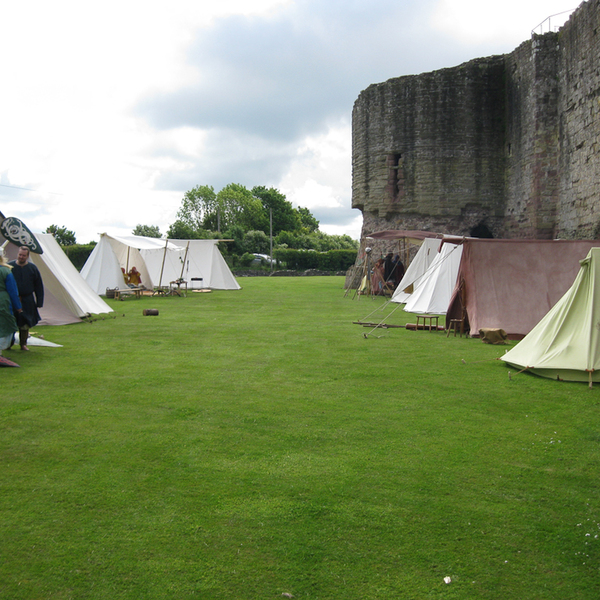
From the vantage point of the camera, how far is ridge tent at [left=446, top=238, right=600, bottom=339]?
30.4 ft

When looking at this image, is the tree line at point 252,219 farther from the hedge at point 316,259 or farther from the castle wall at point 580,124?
the castle wall at point 580,124

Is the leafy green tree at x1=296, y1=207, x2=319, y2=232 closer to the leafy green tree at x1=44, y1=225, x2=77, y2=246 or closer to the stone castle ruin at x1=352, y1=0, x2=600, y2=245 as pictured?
the leafy green tree at x1=44, y1=225, x2=77, y2=246

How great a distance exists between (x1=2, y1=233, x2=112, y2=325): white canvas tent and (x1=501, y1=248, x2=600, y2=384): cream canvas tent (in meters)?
8.54

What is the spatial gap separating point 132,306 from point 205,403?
1113cm

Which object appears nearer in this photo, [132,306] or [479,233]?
[132,306]

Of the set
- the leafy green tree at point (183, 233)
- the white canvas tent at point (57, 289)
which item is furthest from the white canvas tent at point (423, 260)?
the leafy green tree at point (183, 233)

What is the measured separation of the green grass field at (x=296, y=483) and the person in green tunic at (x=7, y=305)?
0.46m

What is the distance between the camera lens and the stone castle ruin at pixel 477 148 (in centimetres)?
1669

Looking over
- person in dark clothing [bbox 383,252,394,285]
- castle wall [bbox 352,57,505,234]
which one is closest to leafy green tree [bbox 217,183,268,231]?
castle wall [bbox 352,57,505,234]

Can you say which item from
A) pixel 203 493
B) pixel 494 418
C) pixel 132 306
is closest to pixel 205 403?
pixel 203 493

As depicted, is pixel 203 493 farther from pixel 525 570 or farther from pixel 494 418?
pixel 494 418

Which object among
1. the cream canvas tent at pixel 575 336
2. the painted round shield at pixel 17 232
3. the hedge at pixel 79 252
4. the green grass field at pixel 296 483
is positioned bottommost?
the green grass field at pixel 296 483

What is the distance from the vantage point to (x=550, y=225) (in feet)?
57.1

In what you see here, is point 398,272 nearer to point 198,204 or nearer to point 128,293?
point 128,293
